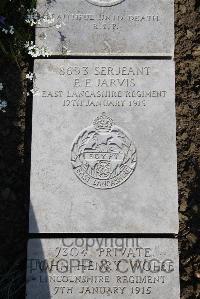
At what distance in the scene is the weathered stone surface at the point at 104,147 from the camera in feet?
11.3

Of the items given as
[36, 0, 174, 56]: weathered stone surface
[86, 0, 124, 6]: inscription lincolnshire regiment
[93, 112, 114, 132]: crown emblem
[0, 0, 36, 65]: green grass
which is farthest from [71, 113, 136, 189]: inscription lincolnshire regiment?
[86, 0, 124, 6]: inscription lincolnshire regiment

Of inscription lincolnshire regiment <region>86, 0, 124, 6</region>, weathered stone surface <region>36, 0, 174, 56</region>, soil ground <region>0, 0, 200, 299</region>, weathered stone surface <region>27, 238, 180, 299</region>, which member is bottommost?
weathered stone surface <region>27, 238, 180, 299</region>

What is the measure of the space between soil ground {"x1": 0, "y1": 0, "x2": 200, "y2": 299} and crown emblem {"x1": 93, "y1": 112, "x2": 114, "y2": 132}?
55 cm

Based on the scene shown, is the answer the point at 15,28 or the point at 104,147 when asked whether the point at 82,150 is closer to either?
the point at 104,147

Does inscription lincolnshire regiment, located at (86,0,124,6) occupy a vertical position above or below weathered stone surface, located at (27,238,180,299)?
above

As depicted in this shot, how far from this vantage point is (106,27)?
3729mm

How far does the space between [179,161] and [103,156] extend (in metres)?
0.61

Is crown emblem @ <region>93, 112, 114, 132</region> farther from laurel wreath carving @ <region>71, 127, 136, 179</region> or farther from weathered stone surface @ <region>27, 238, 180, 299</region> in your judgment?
weathered stone surface @ <region>27, 238, 180, 299</region>

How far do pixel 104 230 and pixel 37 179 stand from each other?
2.02 feet

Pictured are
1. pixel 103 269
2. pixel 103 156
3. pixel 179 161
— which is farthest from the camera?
pixel 179 161

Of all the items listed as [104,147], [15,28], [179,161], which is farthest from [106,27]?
[179,161]

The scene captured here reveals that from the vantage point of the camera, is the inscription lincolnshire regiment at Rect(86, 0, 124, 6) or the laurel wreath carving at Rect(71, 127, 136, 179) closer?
the laurel wreath carving at Rect(71, 127, 136, 179)

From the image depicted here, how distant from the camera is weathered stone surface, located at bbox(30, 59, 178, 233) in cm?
343

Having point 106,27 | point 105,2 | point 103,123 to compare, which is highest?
point 105,2
